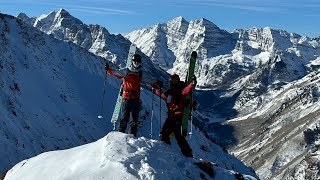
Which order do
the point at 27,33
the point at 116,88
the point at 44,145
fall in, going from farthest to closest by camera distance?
1. the point at 116,88
2. the point at 27,33
3. the point at 44,145

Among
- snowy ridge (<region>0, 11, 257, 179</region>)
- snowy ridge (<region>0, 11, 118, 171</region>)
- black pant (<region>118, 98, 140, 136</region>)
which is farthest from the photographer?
snowy ridge (<region>0, 11, 118, 171</region>)

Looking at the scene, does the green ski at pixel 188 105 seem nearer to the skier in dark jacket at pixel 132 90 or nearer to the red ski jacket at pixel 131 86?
the skier in dark jacket at pixel 132 90

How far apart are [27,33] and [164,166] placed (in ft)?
173

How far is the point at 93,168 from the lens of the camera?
1916 centimetres

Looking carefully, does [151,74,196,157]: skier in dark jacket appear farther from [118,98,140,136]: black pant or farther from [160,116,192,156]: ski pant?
[118,98,140,136]: black pant

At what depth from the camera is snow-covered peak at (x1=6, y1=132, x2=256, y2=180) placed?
62.7 feet

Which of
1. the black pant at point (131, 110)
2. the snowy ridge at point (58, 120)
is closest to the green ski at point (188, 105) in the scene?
the snowy ridge at point (58, 120)

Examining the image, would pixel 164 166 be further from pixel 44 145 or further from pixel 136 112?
pixel 44 145

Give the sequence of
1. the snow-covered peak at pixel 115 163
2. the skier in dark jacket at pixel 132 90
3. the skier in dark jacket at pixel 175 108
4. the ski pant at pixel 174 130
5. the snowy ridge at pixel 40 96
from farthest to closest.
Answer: the snowy ridge at pixel 40 96 → the skier in dark jacket at pixel 132 90 → the ski pant at pixel 174 130 → the skier in dark jacket at pixel 175 108 → the snow-covered peak at pixel 115 163

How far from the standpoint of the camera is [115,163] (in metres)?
19.3

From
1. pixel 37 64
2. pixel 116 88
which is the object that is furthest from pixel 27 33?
pixel 116 88

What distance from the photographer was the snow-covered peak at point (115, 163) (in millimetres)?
19125

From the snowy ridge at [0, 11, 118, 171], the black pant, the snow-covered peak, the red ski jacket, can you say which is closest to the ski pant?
the snow-covered peak

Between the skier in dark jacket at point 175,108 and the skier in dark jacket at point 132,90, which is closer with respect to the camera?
the skier in dark jacket at point 175,108
